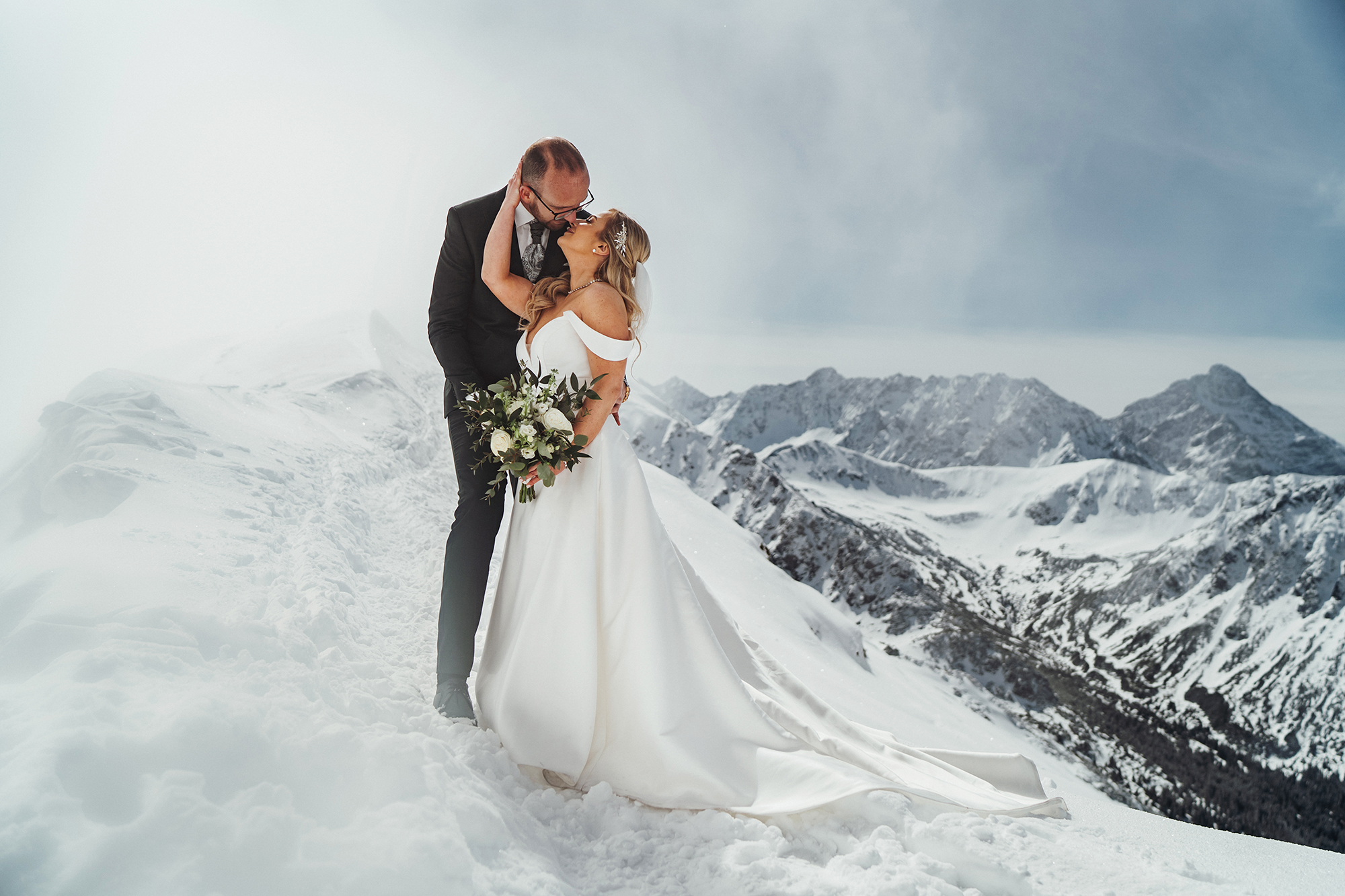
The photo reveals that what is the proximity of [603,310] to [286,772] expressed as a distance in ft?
8.76

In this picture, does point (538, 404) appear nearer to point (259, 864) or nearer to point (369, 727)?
point (369, 727)

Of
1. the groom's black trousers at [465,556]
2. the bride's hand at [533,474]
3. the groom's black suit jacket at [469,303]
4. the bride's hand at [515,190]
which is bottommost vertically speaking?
the groom's black trousers at [465,556]

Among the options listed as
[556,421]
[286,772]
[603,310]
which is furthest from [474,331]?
[286,772]

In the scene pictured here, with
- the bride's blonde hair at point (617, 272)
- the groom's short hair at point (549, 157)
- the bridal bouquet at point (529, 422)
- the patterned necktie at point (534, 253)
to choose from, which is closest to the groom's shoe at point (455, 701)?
the bridal bouquet at point (529, 422)

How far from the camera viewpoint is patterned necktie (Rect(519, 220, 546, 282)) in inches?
167

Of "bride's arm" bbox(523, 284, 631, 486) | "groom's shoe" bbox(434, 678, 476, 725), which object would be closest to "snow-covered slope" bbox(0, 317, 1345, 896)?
"groom's shoe" bbox(434, 678, 476, 725)

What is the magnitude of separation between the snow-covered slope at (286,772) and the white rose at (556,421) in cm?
165

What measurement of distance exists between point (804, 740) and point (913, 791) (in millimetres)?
813

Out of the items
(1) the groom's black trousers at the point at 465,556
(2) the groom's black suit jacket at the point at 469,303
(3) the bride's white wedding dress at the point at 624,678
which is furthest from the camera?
(2) the groom's black suit jacket at the point at 469,303

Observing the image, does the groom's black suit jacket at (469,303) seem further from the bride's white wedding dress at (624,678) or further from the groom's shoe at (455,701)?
the groom's shoe at (455,701)

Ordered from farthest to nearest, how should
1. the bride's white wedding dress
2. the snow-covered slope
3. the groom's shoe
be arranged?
the groom's shoe
the bride's white wedding dress
the snow-covered slope

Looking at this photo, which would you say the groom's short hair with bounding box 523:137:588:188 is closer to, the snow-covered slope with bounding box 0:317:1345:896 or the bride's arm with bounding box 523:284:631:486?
the bride's arm with bounding box 523:284:631:486

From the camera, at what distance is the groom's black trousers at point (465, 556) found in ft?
12.9

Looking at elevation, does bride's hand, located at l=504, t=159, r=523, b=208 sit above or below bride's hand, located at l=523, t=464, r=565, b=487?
above
